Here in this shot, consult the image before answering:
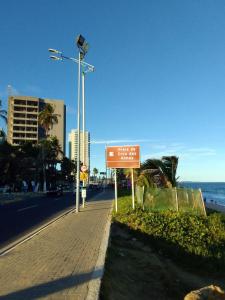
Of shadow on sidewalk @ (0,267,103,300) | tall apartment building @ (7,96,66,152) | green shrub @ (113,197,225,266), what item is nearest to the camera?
shadow on sidewalk @ (0,267,103,300)

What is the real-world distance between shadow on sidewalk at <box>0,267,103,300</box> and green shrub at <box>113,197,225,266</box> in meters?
8.20

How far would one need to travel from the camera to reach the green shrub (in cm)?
1639

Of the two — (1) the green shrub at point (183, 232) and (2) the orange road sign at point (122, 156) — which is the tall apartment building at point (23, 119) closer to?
(2) the orange road sign at point (122, 156)

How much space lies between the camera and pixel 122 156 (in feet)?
79.8

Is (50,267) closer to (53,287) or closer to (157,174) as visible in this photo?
(53,287)

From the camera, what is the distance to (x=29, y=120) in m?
147

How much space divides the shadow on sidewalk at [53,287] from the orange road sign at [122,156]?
15866 millimetres

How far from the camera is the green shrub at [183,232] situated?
1639cm

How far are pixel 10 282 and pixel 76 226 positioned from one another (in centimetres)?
988

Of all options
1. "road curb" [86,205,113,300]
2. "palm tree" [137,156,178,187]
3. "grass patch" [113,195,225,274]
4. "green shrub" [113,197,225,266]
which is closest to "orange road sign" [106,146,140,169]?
"grass patch" [113,195,225,274]

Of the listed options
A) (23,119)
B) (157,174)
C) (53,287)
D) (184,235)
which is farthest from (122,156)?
(23,119)

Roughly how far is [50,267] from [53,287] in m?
1.72

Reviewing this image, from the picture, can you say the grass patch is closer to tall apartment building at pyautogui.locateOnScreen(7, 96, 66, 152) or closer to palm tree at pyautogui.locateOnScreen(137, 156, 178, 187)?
palm tree at pyautogui.locateOnScreen(137, 156, 178, 187)

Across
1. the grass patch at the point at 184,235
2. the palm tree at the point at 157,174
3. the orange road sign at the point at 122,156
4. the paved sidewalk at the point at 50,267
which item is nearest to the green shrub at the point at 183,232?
the grass patch at the point at 184,235
